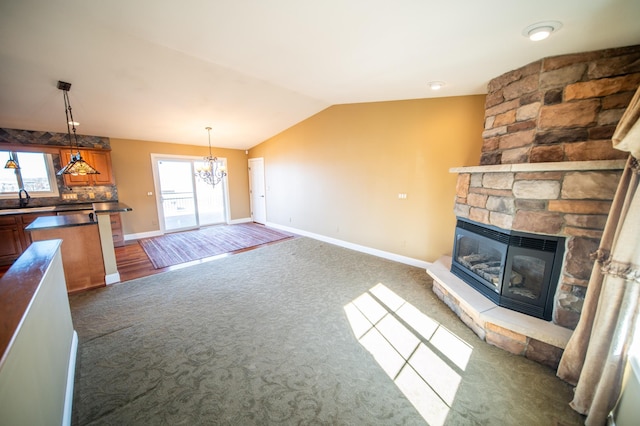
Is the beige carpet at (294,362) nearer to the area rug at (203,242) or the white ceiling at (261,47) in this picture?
the area rug at (203,242)

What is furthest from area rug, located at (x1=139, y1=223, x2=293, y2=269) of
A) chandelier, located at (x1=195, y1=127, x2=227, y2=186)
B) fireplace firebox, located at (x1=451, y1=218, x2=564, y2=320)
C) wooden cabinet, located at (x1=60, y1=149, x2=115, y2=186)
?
fireplace firebox, located at (x1=451, y1=218, x2=564, y2=320)

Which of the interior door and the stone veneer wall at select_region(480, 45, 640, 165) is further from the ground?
the stone veneer wall at select_region(480, 45, 640, 165)

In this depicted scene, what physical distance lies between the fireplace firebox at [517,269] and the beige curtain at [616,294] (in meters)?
0.44

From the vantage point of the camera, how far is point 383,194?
4.09m

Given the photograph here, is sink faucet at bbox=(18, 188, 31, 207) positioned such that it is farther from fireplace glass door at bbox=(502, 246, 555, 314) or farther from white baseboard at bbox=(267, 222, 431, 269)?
fireplace glass door at bbox=(502, 246, 555, 314)

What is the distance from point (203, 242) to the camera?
520 cm

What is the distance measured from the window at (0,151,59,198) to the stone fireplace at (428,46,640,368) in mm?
7490

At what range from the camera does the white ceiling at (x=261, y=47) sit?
1.59 metres

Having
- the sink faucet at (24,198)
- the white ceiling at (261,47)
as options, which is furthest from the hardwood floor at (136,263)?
the white ceiling at (261,47)

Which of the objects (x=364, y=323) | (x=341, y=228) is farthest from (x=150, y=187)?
(x=364, y=323)

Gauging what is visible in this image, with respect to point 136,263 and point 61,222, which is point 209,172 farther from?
point 61,222

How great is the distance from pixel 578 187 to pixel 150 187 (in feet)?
24.7

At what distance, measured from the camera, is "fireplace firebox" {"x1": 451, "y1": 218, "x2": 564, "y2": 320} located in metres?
1.94

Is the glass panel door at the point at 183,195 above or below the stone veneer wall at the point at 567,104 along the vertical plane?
below
